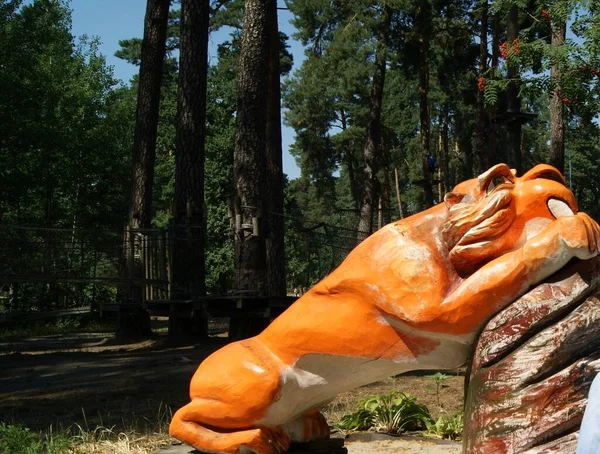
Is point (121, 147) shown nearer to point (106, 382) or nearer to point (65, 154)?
point (65, 154)

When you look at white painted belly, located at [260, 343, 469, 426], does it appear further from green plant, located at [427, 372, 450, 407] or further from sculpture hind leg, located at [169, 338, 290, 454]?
green plant, located at [427, 372, 450, 407]

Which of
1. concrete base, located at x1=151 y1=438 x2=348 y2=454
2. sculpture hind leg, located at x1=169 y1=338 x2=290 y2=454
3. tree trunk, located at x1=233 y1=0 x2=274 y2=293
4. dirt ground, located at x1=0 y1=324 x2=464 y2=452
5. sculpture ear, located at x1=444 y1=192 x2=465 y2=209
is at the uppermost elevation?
tree trunk, located at x1=233 y1=0 x2=274 y2=293

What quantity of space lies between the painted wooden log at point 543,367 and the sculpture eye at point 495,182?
0.54m

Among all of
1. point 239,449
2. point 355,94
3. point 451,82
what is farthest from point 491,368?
point 355,94

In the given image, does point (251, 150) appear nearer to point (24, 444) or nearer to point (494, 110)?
point (24, 444)

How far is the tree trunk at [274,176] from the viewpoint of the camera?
13.8m

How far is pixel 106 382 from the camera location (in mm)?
9539

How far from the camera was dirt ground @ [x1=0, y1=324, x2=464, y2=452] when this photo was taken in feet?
23.6

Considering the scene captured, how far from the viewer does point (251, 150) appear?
11.7m

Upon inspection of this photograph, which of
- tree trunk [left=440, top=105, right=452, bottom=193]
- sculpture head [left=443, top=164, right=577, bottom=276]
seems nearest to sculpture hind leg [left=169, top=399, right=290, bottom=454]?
sculpture head [left=443, top=164, right=577, bottom=276]

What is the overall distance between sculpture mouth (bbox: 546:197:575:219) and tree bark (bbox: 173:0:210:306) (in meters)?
10.5

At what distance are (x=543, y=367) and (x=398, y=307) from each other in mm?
657

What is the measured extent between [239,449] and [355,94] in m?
33.3

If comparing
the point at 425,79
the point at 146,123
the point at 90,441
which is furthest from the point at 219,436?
the point at 425,79
